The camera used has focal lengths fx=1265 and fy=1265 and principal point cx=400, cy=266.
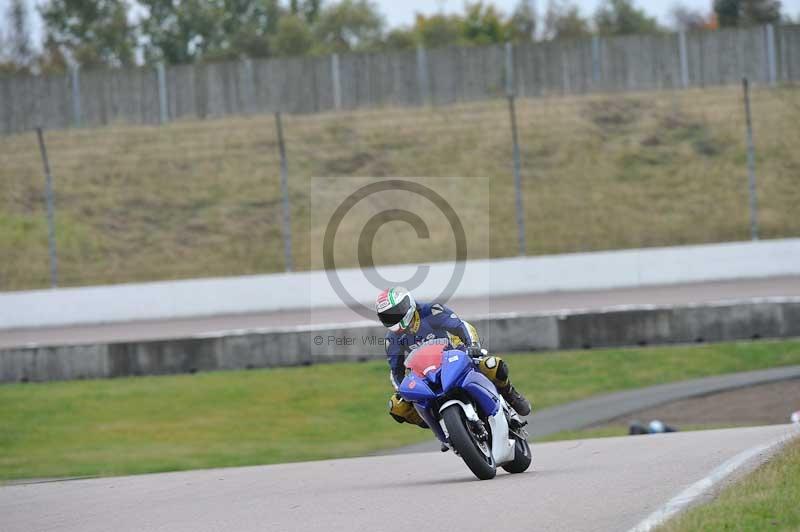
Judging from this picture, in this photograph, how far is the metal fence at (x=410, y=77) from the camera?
40.2m

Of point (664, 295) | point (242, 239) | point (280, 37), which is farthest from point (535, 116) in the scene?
point (280, 37)

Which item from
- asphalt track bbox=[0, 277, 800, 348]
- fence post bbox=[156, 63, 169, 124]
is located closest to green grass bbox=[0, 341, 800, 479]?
asphalt track bbox=[0, 277, 800, 348]

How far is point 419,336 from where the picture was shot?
8.84 meters

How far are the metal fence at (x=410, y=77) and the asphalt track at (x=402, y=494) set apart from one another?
99.8ft

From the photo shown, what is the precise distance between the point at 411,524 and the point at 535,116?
3184cm

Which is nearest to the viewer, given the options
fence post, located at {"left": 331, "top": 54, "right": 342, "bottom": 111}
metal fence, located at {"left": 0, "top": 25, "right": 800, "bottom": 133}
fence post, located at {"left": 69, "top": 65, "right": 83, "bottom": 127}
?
fence post, located at {"left": 69, "top": 65, "right": 83, "bottom": 127}

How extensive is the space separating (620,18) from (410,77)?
3571cm

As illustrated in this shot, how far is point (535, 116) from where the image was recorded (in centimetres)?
3772

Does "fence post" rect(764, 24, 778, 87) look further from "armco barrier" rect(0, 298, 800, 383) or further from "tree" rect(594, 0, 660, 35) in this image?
"tree" rect(594, 0, 660, 35)

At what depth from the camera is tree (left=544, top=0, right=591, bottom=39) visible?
239 ft

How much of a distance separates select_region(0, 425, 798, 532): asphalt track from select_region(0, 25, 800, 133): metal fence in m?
30.4

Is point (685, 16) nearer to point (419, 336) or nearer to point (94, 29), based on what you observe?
point (94, 29)

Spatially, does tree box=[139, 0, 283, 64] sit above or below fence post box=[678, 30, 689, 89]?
above

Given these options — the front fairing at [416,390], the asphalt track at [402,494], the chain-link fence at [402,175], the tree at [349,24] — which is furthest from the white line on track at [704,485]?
the tree at [349,24]
